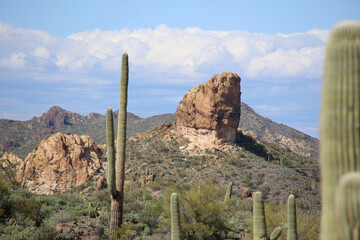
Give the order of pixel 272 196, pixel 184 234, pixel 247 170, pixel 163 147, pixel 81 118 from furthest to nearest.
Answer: pixel 81 118 < pixel 163 147 < pixel 247 170 < pixel 272 196 < pixel 184 234

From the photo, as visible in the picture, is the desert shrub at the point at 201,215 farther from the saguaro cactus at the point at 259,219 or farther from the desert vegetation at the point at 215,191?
the saguaro cactus at the point at 259,219

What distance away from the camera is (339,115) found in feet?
13.3

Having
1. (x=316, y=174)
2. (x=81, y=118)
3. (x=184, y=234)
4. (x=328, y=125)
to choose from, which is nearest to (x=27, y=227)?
(x=184, y=234)

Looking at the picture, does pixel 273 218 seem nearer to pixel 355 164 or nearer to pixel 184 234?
pixel 184 234

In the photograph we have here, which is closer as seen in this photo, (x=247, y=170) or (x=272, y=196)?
(x=272, y=196)

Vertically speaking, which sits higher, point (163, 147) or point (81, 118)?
point (81, 118)

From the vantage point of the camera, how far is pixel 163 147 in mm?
46188

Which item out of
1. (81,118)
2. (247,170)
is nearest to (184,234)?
(247,170)

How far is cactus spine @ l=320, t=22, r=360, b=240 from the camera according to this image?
157 inches

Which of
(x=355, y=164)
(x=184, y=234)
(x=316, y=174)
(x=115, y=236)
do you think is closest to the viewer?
(x=355, y=164)

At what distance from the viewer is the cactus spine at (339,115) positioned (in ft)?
13.1

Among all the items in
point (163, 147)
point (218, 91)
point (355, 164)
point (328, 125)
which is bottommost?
point (355, 164)

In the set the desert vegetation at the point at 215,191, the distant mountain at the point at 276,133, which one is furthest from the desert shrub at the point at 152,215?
the distant mountain at the point at 276,133

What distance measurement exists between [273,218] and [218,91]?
2622 centimetres
